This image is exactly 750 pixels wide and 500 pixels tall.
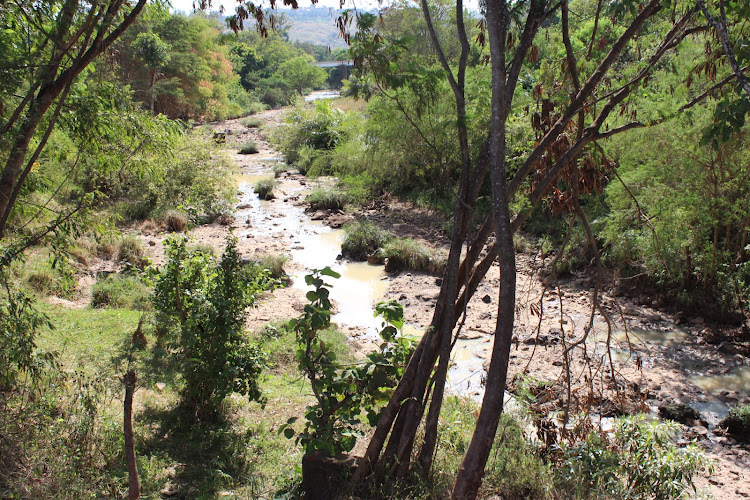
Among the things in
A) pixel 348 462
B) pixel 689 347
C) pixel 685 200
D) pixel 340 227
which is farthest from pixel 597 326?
pixel 340 227

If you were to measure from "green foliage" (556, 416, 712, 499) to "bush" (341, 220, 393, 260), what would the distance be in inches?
385

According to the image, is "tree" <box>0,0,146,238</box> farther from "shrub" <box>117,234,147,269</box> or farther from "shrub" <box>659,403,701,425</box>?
"shrub" <box>117,234,147,269</box>

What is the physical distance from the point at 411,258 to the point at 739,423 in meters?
7.12

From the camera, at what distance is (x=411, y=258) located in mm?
12641

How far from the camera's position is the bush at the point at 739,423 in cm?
657

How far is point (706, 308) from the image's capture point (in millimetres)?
9492

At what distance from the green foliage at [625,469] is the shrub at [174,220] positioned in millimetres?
13047

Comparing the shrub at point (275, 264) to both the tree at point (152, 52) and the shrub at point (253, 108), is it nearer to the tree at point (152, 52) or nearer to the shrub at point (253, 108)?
the tree at point (152, 52)

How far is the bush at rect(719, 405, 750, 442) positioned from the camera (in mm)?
6574

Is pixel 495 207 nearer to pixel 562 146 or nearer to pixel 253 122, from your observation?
pixel 562 146

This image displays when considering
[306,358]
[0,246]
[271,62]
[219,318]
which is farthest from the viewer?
[271,62]

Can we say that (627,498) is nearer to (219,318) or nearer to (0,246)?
(219,318)

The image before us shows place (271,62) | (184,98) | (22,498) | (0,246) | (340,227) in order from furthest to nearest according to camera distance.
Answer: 1. (271,62)
2. (184,98)
3. (340,227)
4. (0,246)
5. (22,498)

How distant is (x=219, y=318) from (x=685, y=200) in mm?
7359
